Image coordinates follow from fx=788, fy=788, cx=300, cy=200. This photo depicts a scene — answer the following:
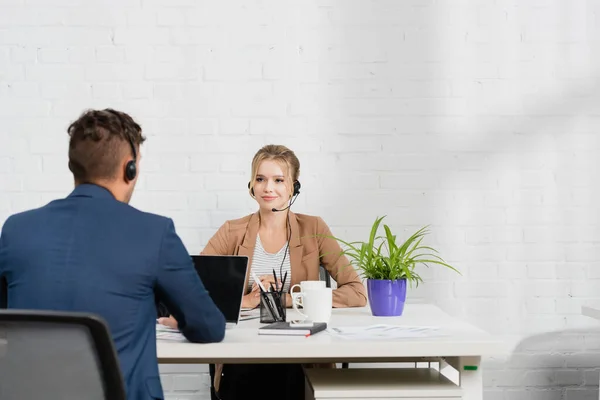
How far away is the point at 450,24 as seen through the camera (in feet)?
11.6

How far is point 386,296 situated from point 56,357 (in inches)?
47.4

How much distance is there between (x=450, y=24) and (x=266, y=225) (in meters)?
1.31

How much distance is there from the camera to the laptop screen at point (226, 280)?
2225 millimetres

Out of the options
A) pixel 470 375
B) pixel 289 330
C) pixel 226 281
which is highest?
pixel 226 281

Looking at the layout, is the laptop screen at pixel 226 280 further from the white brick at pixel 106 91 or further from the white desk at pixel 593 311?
the white brick at pixel 106 91

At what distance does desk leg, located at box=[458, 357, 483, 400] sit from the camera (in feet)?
6.56

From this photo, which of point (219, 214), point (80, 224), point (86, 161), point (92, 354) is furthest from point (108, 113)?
point (219, 214)

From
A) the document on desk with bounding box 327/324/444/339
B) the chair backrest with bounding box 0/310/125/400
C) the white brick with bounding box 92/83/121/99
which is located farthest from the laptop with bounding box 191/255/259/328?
the white brick with bounding box 92/83/121/99

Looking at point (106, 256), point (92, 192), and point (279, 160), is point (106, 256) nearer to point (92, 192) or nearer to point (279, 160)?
point (92, 192)

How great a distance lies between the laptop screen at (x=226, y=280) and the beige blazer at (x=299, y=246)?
0.66 m

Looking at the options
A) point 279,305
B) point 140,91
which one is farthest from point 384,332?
point 140,91

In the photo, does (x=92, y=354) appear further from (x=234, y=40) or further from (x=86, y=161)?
(x=234, y=40)

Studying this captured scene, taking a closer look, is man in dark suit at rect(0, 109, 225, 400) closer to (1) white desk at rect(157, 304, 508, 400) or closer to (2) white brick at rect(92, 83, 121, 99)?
(1) white desk at rect(157, 304, 508, 400)

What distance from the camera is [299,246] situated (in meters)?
2.96
